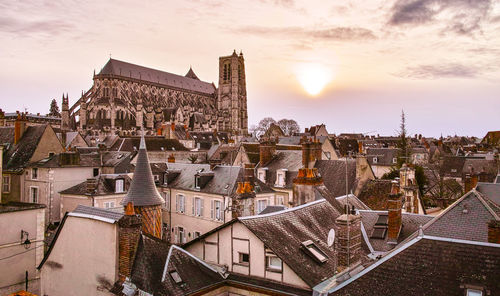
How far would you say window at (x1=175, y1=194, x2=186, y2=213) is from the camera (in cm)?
2770

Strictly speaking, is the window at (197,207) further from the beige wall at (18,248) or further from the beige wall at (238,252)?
the beige wall at (238,252)

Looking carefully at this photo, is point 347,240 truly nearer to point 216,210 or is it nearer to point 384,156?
point 216,210

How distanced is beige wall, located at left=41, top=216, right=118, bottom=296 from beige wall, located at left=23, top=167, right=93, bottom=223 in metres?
17.3

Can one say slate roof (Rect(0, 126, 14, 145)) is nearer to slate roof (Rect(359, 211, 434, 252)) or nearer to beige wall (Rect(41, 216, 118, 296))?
beige wall (Rect(41, 216, 118, 296))

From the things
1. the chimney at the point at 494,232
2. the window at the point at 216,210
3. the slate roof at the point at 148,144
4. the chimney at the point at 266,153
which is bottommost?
the window at the point at 216,210

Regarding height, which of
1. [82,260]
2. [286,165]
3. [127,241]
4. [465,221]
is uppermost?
[286,165]

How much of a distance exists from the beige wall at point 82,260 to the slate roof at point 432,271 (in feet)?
20.2

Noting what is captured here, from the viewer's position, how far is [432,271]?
8.82 metres

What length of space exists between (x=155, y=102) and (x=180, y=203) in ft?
291

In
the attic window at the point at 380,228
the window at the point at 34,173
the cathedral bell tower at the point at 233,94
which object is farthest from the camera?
the cathedral bell tower at the point at 233,94

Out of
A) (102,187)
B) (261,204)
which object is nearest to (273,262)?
(261,204)

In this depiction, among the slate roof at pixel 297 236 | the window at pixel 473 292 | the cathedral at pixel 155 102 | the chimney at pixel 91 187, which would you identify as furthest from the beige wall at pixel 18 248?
the cathedral at pixel 155 102

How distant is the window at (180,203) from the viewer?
90.9ft

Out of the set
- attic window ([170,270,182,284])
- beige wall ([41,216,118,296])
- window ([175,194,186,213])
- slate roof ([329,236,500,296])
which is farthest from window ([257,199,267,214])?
slate roof ([329,236,500,296])
